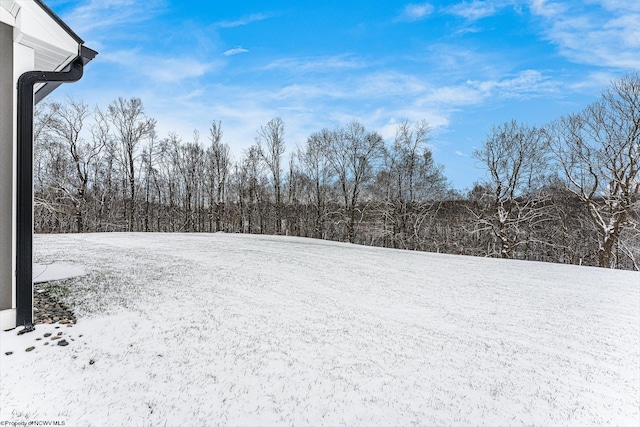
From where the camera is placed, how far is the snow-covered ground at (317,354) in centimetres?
343

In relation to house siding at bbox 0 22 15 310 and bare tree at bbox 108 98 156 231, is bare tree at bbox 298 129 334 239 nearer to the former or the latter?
bare tree at bbox 108 98 156 231

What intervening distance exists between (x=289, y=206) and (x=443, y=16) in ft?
57.6

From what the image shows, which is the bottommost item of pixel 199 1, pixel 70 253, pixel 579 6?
pixel 70 253

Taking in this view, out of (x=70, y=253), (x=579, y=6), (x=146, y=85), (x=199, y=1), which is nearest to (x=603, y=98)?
(x=579, y=6)

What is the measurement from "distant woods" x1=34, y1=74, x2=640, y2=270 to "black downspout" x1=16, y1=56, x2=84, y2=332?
1217cm

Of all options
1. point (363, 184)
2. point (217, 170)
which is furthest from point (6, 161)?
point (217, 170)

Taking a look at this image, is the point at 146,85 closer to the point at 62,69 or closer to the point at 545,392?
the point at 62,69

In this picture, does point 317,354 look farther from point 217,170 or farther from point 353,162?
point 217,170

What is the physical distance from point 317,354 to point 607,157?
19.2 m

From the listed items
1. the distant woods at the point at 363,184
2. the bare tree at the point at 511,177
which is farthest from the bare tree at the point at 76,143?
the bare tree at the point at 511,177

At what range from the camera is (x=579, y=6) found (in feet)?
34.7

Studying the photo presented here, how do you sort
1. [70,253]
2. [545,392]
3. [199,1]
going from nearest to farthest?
[545,392] < [70,253] < [199,1]

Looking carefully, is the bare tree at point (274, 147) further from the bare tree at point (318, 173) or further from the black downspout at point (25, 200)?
the black downspout at point (25, 200)

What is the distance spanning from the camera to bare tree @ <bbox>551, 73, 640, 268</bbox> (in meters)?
14.8
